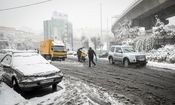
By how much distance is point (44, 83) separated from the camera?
327 inches

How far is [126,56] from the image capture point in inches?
712

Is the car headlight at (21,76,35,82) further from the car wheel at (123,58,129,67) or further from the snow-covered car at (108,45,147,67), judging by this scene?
the car wheel at (123,58,129,67)

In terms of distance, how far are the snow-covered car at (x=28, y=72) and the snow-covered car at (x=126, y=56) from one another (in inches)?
386

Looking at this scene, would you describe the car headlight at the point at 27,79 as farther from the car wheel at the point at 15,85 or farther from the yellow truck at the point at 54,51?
the yellow truck at the point at 54,51

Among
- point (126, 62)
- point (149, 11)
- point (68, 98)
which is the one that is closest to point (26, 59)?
point (68, 98)

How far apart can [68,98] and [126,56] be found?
1139 cm

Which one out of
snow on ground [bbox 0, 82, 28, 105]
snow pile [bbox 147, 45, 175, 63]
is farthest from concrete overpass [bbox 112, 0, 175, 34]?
snow on ground [bbox 0, 82, 28, 105]

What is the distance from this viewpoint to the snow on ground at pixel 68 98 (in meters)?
7.11

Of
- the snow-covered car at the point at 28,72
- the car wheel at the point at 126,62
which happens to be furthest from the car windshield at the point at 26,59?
the car wheel at the point at 126,62

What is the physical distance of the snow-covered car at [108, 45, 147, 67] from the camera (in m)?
17.6

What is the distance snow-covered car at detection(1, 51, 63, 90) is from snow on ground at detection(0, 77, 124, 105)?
505 millimetres

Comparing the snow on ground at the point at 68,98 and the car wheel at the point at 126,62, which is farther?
the car wheel at the point at 126,62

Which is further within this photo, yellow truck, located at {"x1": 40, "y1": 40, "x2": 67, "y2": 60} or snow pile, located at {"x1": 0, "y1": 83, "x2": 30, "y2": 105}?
yellow truck, located at {"x1": 40, "y1": 40, "x2": 67, "y2": 60}

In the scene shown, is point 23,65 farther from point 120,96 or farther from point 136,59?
point 136,59
